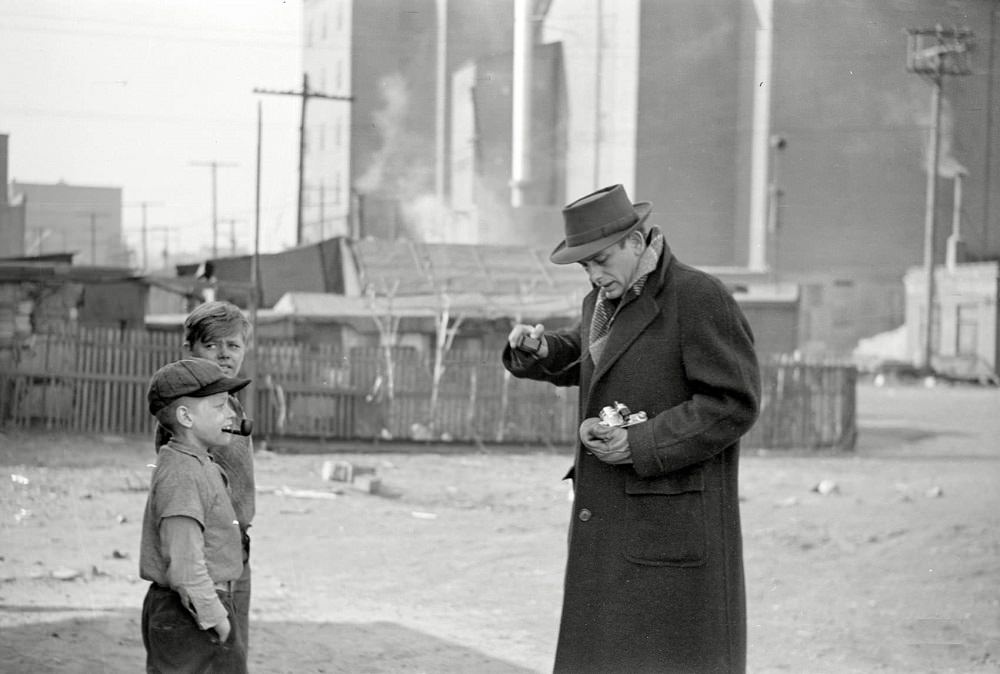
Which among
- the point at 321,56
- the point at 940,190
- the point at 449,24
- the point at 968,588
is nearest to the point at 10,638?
the point at 968,588

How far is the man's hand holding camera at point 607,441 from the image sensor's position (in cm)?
316

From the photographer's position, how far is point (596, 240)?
3.23 m

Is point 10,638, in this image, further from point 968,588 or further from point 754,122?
point 754,122

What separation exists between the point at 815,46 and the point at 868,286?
345 inches

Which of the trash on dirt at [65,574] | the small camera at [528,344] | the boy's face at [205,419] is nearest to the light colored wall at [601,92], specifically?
the trash on dirt at [65,574]

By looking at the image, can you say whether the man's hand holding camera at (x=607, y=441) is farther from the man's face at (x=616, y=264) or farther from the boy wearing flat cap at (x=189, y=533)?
the boy wearing flat cap at (x=189, y=533)

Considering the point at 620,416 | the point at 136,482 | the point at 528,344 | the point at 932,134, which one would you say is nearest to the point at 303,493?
the point at 136,482

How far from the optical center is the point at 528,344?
3.46 m

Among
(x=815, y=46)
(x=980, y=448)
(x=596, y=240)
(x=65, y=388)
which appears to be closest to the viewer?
(x=596, y=240)

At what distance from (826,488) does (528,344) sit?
10476 mm

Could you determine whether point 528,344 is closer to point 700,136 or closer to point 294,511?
point 294,511

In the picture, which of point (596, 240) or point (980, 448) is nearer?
point (596, 240)

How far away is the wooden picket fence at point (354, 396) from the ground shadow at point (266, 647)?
9.86m

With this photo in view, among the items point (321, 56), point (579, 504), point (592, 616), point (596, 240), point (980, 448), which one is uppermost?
point (321, 56)
